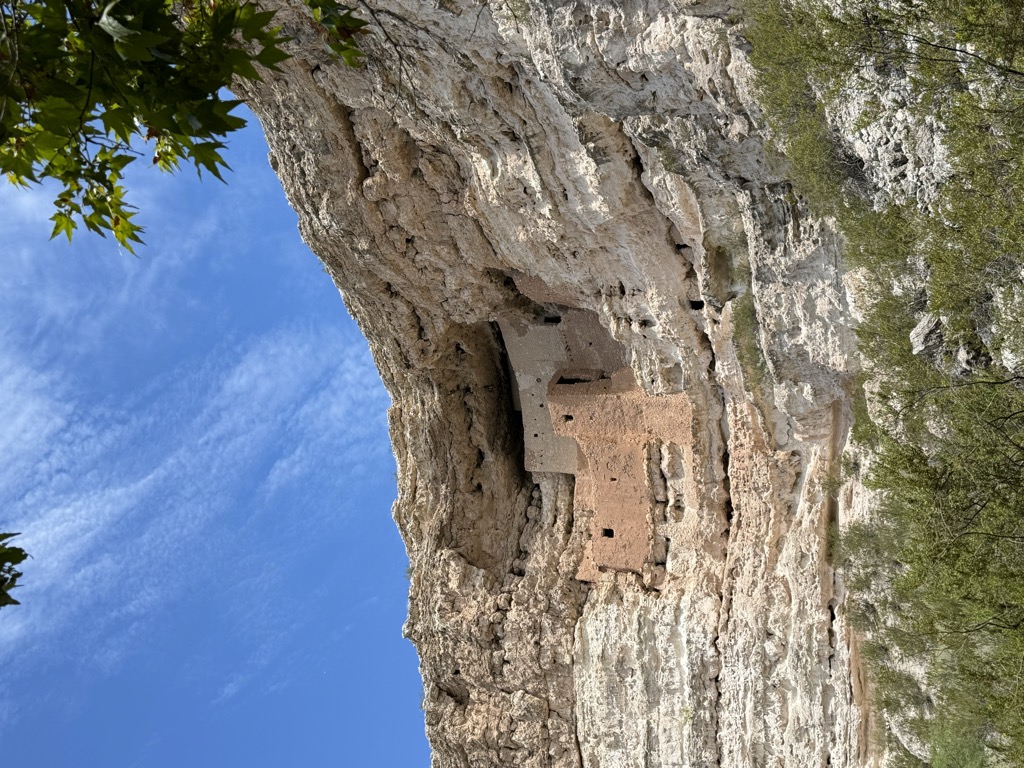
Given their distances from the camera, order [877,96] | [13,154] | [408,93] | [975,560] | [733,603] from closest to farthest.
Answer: [13,154]
[877,96]
[975,560]
[408,93]
[733,603]

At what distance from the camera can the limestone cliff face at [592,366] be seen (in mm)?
8281

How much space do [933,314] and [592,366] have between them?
5.74 m

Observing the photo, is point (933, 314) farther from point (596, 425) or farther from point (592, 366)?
point (592, 366)

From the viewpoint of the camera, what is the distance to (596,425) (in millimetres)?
11844

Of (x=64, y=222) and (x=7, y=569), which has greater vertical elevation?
(x=64, y=222)

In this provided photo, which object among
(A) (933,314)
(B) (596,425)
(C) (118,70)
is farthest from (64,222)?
(B) (596,425)

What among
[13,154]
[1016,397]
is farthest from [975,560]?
[13,154]

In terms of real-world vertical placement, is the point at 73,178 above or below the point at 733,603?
above

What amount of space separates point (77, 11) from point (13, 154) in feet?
2.59

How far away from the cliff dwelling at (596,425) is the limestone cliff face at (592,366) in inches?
1.2

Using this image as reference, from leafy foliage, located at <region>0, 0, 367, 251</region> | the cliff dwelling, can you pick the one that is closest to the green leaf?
leafy foliage, located at <region>0, 0, 367, 251</region>

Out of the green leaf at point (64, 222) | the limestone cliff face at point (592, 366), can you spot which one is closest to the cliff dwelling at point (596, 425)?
the limestone cliff face at point (592, 366)

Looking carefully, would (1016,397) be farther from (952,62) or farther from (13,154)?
(13,154)

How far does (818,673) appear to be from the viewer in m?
9.55
